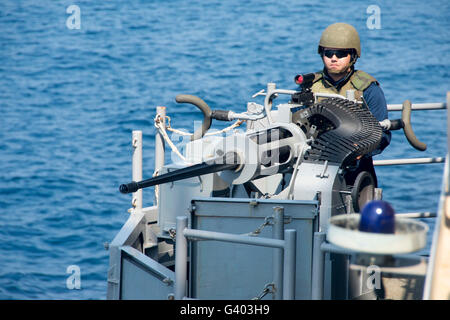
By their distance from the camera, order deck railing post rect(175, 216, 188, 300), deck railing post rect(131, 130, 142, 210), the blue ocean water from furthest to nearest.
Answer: the blue ocean water < deck railing post rect(131, 130, 142, 210) < deck railing post rect(175, 216, 188, 300)

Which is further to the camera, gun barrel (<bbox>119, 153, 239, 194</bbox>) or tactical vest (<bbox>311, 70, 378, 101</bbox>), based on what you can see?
tactical vest (<bbox>311, 70, 378, 101</bbox>)

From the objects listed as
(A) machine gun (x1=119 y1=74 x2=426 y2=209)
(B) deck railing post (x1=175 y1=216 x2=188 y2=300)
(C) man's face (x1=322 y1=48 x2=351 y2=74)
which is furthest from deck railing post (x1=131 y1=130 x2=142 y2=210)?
(B) deck railing post (x1=175 y1=216 x2=188 y2=300)

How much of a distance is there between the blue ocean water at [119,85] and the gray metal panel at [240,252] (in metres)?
12.2

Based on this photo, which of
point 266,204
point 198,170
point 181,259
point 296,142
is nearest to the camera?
point 181,259

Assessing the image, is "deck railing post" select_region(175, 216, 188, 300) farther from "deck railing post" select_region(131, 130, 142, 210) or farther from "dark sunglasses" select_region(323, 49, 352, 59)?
"dark sunglasses" select_region(323, 49, 352, 59)

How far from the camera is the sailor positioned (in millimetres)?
6277

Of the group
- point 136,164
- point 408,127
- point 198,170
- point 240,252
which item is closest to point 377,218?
point 240,252

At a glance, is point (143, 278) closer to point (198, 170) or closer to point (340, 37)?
point (198, 170)

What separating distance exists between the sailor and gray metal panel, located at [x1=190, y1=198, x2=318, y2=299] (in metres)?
1.51

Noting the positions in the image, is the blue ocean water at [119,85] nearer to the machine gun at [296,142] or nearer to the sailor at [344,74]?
the sailor at [344,74]

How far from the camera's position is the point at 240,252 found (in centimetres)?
508

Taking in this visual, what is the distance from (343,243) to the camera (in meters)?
3.32

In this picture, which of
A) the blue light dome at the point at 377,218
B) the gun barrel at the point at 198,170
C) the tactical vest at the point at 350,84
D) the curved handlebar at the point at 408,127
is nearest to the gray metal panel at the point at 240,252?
the gun barrel at the point at 198,170

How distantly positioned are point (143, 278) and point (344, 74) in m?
2.04
